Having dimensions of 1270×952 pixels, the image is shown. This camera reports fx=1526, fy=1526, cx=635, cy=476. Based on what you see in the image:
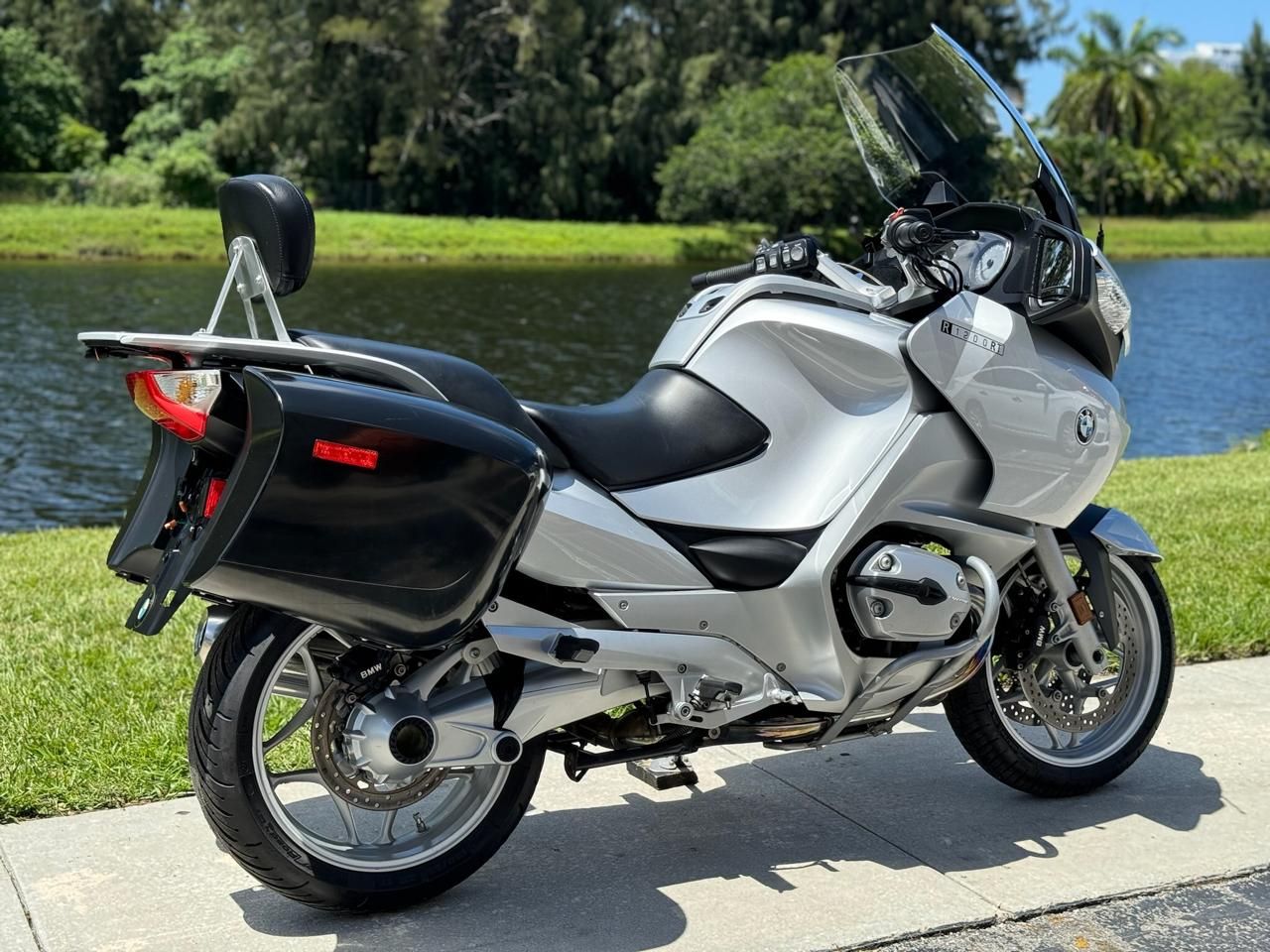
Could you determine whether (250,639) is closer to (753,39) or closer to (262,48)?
(262,48)

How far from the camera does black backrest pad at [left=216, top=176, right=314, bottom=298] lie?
10.4 feet

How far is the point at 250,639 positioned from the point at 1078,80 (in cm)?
8524

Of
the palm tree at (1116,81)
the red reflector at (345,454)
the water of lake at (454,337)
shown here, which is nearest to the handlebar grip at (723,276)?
the red reflector at (345,454)

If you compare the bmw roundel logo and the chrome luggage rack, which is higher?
the chrome luggage rack

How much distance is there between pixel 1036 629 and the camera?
4258mm

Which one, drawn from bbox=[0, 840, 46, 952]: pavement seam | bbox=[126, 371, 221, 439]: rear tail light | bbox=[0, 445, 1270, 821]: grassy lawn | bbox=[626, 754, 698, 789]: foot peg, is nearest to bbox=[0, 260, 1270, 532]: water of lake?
bbox=[0, 445, 1270, 821]: grassy lawn

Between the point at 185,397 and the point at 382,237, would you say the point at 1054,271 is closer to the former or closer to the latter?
the point at 185,397

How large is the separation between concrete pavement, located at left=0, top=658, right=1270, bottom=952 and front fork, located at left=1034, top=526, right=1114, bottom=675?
44 centimetres

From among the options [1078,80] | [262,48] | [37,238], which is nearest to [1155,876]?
[37,238]

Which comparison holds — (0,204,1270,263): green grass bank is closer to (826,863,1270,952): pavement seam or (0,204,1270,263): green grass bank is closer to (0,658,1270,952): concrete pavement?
(0,658,1270,952): concrete pavement

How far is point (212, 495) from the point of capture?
3.13m

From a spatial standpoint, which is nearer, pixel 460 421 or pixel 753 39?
pixel 460 421

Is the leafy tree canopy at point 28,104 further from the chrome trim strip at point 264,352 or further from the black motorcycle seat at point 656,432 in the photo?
the chrome trim strip at point 264,352

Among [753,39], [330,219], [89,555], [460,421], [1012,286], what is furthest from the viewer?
[753,39]
